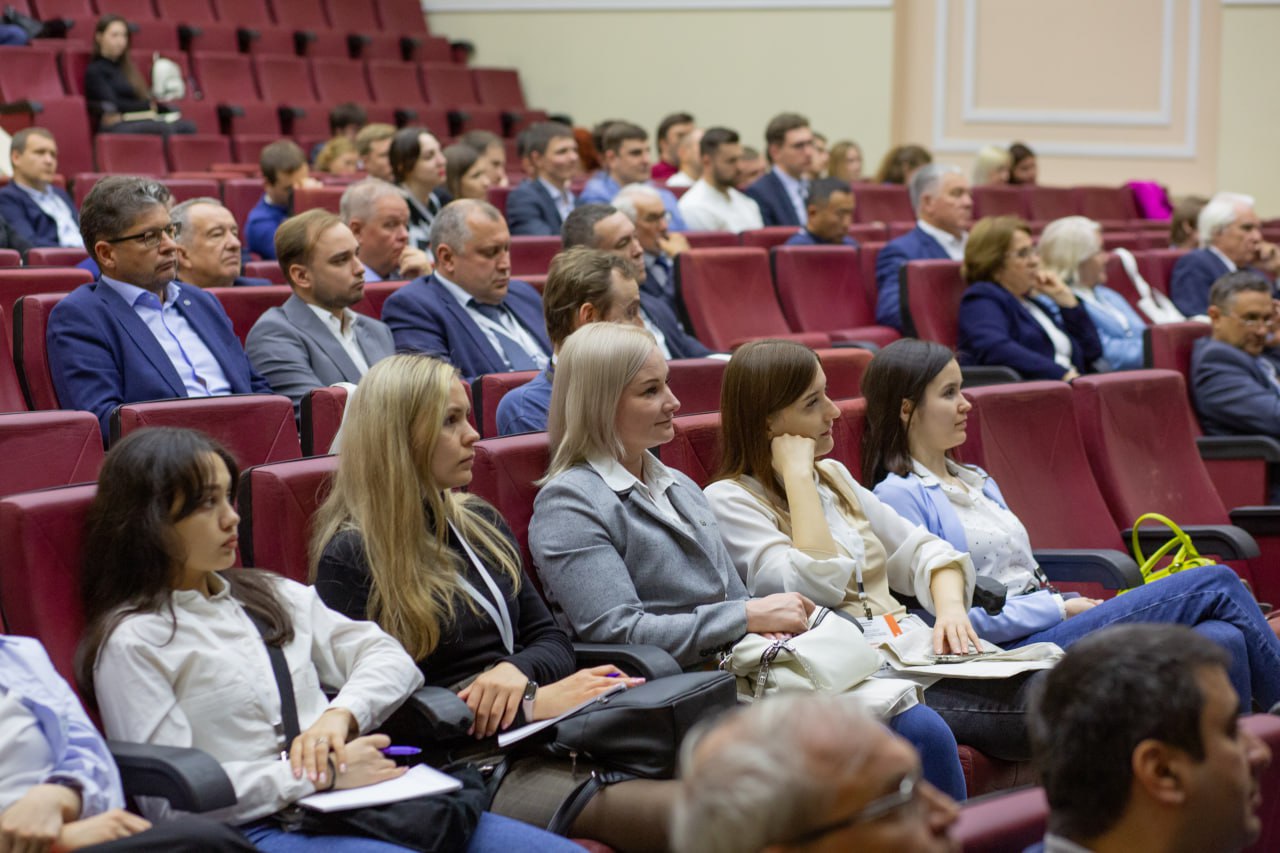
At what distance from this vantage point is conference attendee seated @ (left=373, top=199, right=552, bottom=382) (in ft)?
10.6

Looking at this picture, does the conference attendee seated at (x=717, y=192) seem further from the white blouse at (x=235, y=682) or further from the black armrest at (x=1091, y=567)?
the white blouse at (x=235, y=682)

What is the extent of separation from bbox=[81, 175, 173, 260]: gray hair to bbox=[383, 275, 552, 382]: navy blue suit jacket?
0.66m

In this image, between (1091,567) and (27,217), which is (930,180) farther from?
(27,217)

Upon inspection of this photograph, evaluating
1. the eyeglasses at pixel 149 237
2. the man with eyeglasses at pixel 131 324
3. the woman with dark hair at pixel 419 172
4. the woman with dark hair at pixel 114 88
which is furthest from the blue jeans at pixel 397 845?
the woman with dark hair at pixel 114 88

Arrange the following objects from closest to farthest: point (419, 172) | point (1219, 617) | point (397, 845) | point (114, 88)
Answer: point (397, 845) → point (1219, 617) → point (419, 172) → point (114, 88)

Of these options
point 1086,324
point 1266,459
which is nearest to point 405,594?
point 1266,459

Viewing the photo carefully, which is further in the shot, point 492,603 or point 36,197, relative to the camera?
point 36,197

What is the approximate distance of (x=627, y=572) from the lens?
6.50ft

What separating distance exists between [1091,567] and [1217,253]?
123 inches

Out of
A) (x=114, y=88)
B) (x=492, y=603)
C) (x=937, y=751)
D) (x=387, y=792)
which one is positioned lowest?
(x=937, y=751)

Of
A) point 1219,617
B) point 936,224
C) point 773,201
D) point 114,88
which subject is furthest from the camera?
point 114,88

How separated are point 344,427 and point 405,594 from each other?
0.79ft

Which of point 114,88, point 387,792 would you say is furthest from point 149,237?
point 114,88

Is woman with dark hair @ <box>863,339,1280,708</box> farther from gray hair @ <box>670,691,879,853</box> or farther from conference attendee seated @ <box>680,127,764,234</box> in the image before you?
conference attendee seated @ <box>680,127,764,234</box>
